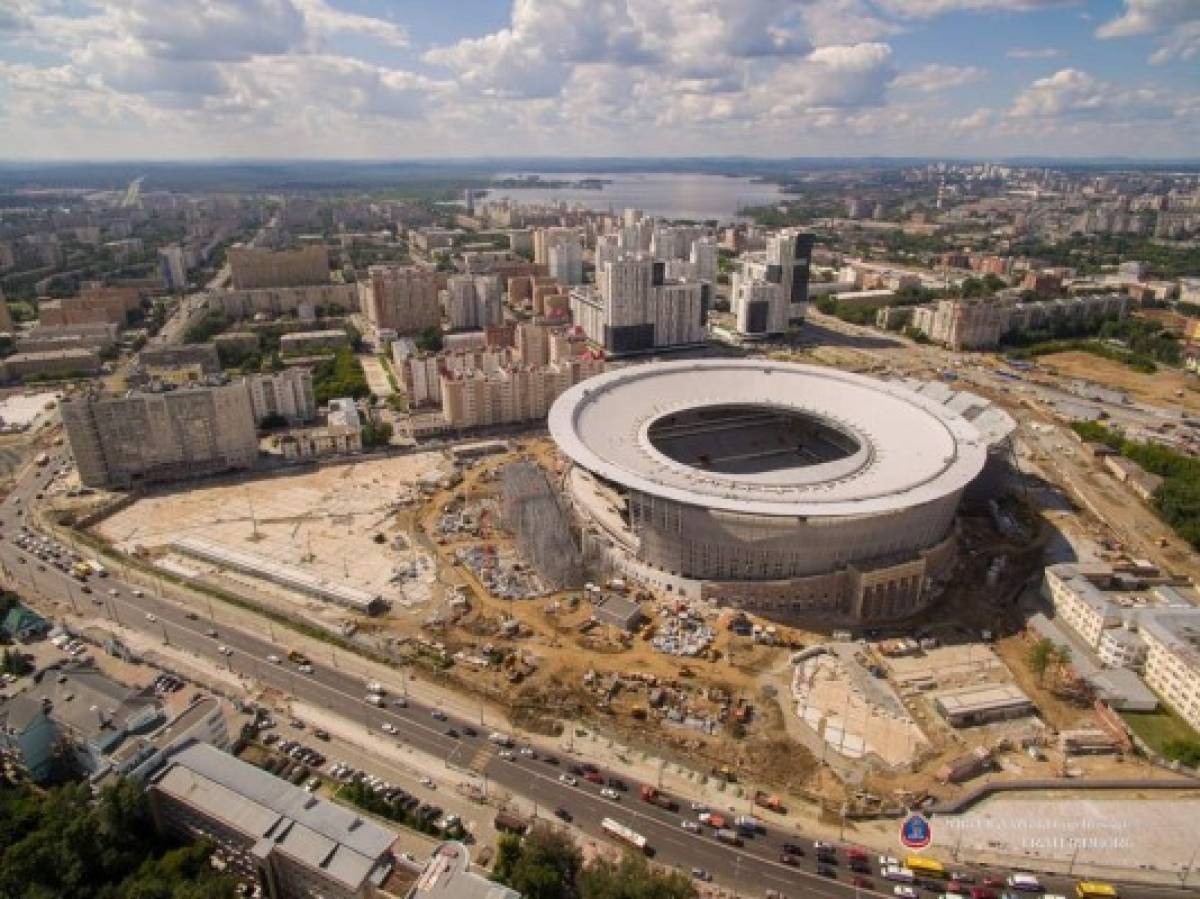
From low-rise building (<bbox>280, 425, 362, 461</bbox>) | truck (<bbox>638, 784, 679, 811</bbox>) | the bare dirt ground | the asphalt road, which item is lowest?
the bare dirt ground

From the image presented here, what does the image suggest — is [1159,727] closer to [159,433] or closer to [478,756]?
[478,756]

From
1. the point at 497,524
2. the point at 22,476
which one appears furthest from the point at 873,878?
the point at 22,476

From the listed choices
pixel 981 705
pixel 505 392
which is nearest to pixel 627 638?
pixel 981 705

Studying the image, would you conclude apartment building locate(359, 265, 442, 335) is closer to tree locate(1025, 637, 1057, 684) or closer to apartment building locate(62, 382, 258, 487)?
apartment building locate(62, 382, 258, 487)

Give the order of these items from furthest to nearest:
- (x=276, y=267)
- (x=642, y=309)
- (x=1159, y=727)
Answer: (x=276, y=267) → (x=642, y=309) → (x=1159, y=727)

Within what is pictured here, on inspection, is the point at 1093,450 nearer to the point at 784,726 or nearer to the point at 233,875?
the point at 784,726

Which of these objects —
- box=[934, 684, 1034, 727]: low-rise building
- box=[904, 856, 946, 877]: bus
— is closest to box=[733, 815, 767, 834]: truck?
box=[904, 856, 946, 877]: bus
